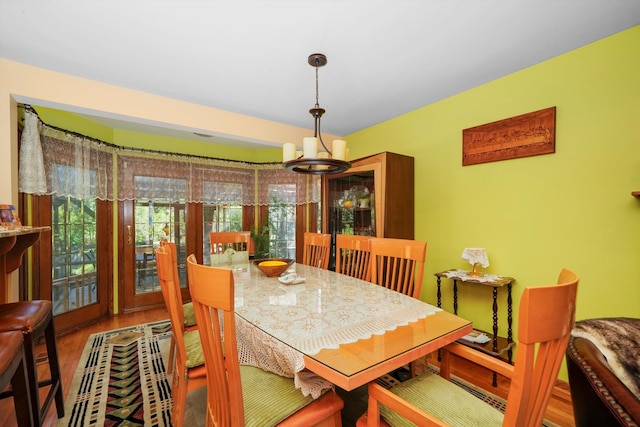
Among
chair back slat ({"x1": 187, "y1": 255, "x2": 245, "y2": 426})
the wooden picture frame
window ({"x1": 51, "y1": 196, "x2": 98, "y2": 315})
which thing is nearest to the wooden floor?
window ({"x1": 51, "y1": 196, "x2": 98, "y2": 315})

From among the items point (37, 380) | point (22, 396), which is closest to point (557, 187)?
point (22, 396)

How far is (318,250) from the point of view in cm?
269

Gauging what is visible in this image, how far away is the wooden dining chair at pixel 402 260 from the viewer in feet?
5.90

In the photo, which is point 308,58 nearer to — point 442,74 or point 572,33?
point 442,74

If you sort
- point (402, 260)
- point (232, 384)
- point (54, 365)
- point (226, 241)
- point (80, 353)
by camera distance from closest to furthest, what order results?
point (232, 384), point (54, 365), point (402, 260), point (80, 353), point (226, 241)

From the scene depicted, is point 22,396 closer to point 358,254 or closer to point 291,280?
point 291,280

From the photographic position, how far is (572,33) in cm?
171

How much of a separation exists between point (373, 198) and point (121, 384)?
A: 8.36 feet

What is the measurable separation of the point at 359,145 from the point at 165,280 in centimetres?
289

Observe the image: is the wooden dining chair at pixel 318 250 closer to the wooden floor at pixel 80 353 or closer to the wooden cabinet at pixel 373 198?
the wooden cabinet at pixel 373 198

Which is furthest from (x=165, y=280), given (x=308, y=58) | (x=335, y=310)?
(x=308, y=58)

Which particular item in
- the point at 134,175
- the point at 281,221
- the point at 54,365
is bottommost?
the point at 54,365

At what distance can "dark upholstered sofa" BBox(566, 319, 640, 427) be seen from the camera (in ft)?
2.61

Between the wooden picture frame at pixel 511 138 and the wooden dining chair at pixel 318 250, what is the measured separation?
1438mm
